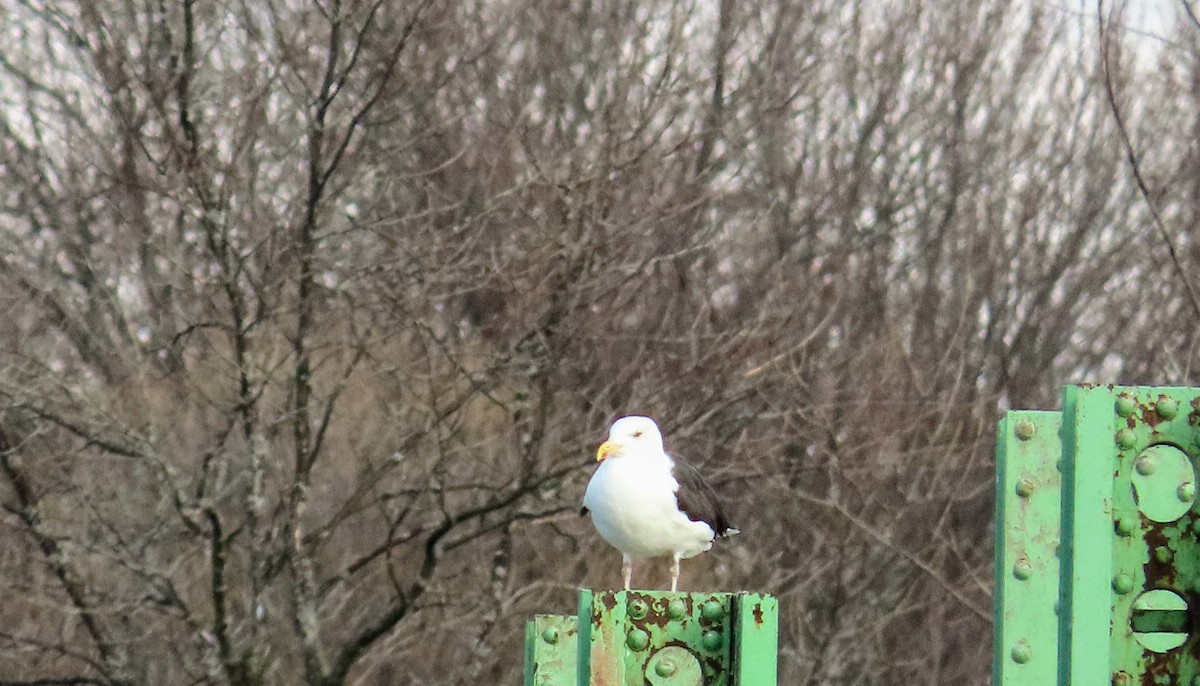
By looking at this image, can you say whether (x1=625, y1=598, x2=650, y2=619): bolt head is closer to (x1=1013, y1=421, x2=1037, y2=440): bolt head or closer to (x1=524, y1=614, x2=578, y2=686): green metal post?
(x1=1013, y1=421, x2=1037, y2=440): bolt head

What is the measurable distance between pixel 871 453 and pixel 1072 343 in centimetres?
474

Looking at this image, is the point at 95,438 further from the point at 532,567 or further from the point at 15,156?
the point at 532,567

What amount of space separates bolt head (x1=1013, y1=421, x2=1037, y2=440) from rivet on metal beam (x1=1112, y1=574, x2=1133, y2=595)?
0.48 meters

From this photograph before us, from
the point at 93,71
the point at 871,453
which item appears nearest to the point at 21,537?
the point at 93,71

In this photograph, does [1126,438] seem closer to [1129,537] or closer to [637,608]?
[1129,537]

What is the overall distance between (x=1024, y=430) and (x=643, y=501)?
2519 mm

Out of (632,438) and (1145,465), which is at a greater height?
(632,438)

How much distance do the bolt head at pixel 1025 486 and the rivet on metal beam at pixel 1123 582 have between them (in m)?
0.44

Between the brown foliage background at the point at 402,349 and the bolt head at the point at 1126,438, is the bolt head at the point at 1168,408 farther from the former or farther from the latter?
the brown foliage background at the point at 402,349

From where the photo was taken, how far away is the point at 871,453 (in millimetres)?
15055

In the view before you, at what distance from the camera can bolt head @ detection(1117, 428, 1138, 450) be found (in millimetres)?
2971

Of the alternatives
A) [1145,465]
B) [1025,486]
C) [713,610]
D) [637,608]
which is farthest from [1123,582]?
[637,608]

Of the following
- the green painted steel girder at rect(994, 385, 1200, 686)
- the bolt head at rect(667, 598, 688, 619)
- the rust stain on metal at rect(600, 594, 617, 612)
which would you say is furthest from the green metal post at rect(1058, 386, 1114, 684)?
the rust stain on metal at rect(600, 594, 617, 612)

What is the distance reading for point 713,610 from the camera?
335cm
